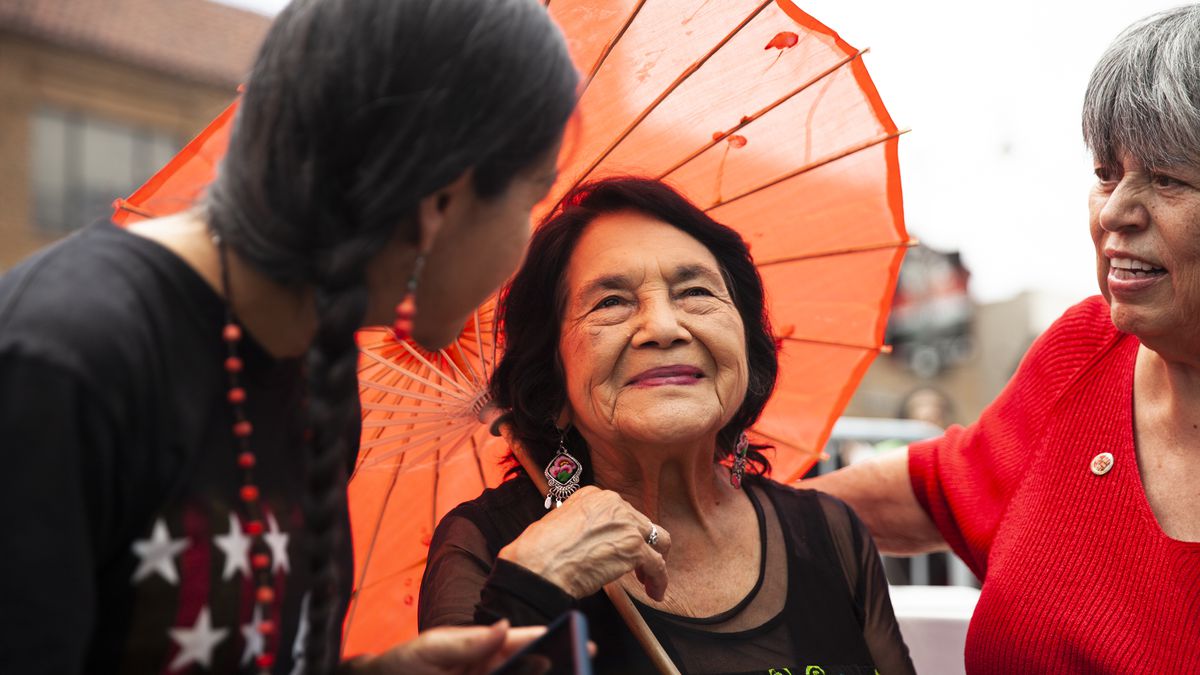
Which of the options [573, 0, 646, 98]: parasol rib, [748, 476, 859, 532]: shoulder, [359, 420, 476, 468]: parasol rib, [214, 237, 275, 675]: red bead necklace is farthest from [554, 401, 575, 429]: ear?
[214, 237, 275, 675]: red bead necklace

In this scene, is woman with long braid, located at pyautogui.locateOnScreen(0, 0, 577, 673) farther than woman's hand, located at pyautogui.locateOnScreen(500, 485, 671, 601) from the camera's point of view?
No

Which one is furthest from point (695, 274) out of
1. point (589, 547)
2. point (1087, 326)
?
point (1087, 326)

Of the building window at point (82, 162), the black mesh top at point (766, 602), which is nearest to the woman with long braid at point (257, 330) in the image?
the black mesh top at point (766, 602)

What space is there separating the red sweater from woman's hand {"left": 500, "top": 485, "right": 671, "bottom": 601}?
0.89 metres

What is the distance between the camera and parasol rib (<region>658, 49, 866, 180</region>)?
270 centimetres

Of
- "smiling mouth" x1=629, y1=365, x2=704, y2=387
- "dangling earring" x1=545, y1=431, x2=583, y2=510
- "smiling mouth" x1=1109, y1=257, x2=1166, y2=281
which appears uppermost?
"smiling mouth" x1=1109, y1=257, x2=1166, y2=281

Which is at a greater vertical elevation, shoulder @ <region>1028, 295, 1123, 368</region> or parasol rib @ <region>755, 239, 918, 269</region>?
parasol rib @ <region>755, 239, 918, 269</region>

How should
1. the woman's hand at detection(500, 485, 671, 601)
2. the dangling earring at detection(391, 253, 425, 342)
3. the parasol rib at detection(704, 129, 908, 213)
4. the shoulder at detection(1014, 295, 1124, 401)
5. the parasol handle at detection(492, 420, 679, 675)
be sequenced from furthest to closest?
the shoulder at detection(1014, 295, 1124, 401)
the parasol rib at detection(704, 129, 908, 213)
the parasol handle at detection(492, 420, 679, 675)
the woman's hand at detection(500, 485, 671, 601)
the dangling earring at detection(391, 253, 425, 342)

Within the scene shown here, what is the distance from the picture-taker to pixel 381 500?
274 cm

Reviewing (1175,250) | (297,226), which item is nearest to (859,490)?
(1175,250)

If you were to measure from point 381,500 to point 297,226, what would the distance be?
4.44 feet

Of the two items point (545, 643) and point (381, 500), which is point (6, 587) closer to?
point (545, 643)

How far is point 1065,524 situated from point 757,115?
47.5 inches

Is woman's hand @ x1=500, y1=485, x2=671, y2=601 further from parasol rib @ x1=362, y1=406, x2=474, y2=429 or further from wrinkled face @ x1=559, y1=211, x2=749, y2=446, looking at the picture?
parasol rib @ x1=362, y1=406, x2=474, y2=429
